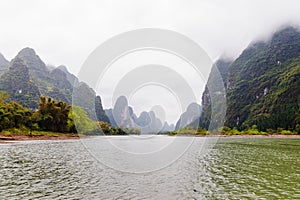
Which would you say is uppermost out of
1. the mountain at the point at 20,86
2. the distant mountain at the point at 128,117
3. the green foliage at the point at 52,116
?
the mountain at the point at 20,86

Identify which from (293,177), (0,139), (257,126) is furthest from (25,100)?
(293,177)

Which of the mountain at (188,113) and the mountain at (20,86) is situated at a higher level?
the mountain at (20,86)

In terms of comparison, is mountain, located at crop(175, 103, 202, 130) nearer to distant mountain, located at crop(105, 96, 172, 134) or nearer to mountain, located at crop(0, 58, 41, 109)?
distant mountain, located at crop(105, 96, 172, 134)

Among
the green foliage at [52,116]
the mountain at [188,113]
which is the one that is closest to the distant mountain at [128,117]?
the mountain at [188,113]

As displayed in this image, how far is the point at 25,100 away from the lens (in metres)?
174

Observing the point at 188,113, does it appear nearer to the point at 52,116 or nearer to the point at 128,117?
the point at 128,117

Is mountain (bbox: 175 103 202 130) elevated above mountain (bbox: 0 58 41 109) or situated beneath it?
situated beneath

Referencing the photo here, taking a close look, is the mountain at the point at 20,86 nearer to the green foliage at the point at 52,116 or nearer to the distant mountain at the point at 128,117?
the green foliage at the point at 52,116

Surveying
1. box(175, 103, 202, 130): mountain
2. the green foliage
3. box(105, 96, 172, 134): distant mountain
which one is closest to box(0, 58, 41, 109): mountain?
the green foliage

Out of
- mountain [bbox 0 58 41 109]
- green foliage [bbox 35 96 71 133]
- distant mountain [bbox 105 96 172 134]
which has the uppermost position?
mountain [bbox 0 58 41 109]

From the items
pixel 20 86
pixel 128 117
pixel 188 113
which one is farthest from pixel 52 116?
pixel 20 86

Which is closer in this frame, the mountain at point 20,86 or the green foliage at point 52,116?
the green foliage at point 52,116

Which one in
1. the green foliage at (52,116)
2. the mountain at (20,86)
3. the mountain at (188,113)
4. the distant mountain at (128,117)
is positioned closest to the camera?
the distant mountain at (128,117)

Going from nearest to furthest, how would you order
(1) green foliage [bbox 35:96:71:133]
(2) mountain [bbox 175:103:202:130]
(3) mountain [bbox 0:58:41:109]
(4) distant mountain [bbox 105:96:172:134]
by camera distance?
(4) distant mountain [bbox 105:96:172:134] < (2) mountain [bbox 175:103:202:130] < (1) green foliage [bbox 35:96:71:133] < (3) mountain [bbox 0:58:41:109]
